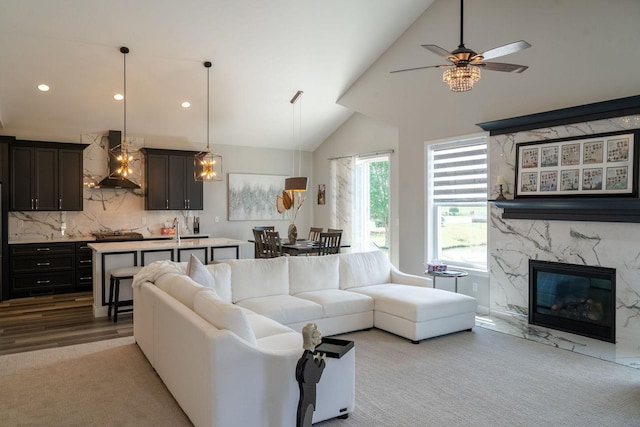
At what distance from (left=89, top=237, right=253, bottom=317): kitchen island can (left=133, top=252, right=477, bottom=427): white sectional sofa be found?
4.90ft

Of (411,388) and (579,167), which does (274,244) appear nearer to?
(411,388)

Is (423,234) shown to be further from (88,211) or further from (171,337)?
(88,211)

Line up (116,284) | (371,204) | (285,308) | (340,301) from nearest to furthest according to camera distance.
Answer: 1. (285,308)
2. (340,301)
3. (116,284)
4. (371,204)

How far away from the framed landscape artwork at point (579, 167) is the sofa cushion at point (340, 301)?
2.36 meters

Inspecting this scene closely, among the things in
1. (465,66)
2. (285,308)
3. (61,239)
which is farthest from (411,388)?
(61,239)

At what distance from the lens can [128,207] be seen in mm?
8336

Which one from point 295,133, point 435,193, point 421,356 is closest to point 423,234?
point 435,193

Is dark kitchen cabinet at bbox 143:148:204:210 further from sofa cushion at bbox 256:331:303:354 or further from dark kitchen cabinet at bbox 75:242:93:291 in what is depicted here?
sofa cushion at bbox 256:331:303:354

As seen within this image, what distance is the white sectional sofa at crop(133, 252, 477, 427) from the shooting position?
2.62 meters

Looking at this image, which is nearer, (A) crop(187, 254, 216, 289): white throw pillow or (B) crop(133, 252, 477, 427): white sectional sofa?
(B) crop(133, 252, 477, 427): white sectional sofa

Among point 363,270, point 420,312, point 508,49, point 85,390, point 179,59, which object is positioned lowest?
point 85,390

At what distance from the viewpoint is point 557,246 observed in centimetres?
517

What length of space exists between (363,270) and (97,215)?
5.18 meters

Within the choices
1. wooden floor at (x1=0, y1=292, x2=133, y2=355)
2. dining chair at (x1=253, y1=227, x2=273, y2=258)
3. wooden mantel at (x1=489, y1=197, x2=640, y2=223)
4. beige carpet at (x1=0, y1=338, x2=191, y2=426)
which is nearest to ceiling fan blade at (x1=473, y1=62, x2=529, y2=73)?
wooden mantel at (x1=489, y1=197, x2=640, y2=223)
